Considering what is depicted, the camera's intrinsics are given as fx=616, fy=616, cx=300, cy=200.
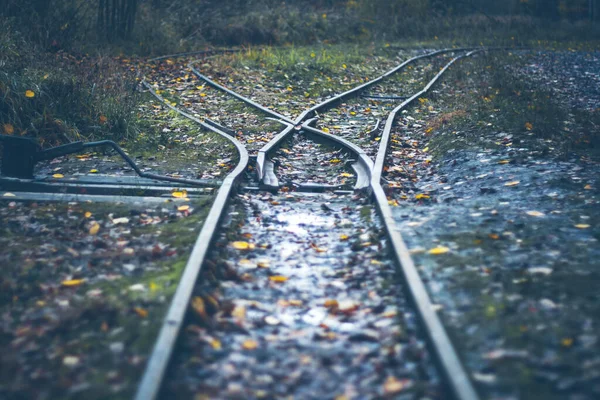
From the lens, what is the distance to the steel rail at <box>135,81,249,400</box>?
9.74ft

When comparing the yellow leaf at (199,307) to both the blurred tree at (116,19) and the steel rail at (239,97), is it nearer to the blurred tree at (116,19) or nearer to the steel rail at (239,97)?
the steel rail at (239,97)

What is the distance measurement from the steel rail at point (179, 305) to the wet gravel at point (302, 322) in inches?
4.5

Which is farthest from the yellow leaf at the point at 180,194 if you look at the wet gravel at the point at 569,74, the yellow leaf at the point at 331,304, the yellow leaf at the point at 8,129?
the wet gravel at the point at 569,74

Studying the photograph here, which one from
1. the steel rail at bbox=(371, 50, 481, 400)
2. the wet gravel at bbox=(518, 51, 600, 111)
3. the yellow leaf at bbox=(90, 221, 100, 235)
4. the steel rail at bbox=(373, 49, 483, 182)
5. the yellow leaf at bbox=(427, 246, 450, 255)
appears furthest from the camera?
the wet gravel at bbox=(518, 51, 600, 111)

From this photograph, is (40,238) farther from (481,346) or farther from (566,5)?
(566,5)

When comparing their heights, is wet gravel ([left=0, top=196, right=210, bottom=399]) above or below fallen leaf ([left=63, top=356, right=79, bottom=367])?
above

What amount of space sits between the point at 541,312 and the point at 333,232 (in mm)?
2040

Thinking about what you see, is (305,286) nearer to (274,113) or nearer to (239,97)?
(274,113)

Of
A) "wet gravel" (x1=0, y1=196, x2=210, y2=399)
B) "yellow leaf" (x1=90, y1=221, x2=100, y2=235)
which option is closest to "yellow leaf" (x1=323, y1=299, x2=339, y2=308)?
"wet gravel" (x1=0, y1=196, x2=210, y2=399)

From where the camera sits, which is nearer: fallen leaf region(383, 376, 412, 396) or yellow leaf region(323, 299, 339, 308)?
fallen leaf region(383, 376, 412, 396)

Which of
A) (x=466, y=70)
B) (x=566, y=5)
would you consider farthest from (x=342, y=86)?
(x=566, y=5)

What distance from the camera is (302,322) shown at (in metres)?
3.94

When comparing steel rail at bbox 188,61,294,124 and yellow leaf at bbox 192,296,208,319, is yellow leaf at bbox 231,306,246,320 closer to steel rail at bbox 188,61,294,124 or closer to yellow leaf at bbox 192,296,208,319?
yellow leaf at bbox 192,296,208,319

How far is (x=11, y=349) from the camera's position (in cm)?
351
